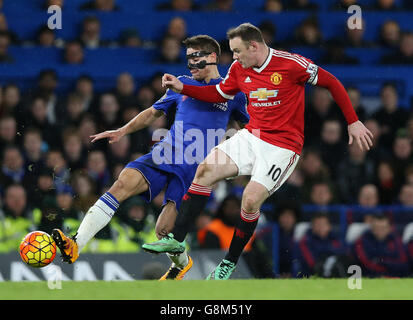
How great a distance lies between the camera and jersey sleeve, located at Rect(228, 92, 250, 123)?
303 inches

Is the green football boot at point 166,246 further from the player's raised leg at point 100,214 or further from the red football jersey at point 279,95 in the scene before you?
the red football jersey at point 279,95

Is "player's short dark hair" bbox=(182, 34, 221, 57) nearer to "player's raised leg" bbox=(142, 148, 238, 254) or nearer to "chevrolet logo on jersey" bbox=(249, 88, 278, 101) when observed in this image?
"chevrolet logo on jersey" bbox=(249, 88, 278, 101)

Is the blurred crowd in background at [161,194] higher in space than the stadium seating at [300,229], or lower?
higher

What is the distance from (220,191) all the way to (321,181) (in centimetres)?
122

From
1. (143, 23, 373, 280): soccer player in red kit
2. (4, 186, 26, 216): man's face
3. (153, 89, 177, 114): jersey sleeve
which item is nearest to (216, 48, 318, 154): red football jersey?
(143, 23, 373, 280): soccer player in red kit

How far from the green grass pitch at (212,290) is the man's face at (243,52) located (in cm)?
178

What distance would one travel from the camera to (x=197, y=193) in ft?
23.4

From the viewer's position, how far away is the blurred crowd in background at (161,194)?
31.0 feet

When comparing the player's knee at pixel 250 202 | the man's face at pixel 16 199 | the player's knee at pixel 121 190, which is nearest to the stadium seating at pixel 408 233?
the player's knee at pixel 250 202

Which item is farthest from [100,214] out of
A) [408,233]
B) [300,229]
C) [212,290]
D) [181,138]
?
[408,233]

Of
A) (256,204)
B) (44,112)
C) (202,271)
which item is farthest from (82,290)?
(44,112)

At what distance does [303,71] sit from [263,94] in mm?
372

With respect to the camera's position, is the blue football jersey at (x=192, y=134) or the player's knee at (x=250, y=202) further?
the blue football jersey at (x=192, y=134)

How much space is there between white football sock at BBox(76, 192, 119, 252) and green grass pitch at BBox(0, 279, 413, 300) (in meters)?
0.38
